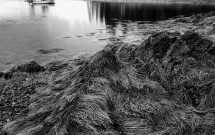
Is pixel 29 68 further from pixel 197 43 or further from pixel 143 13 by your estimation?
pixel 143 13

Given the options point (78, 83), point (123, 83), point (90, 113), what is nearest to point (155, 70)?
point (123, 83)

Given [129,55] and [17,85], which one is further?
[129,55]

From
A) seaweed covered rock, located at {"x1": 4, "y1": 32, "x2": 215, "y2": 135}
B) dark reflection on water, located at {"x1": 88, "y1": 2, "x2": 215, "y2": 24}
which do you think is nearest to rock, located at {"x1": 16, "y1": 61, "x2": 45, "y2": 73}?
seaweed covered rock, located at {"x1": 4, "y1": 32, "x2": 215, "y2": 135}

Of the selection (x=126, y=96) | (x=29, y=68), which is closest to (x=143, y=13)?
(x=29, y=68)

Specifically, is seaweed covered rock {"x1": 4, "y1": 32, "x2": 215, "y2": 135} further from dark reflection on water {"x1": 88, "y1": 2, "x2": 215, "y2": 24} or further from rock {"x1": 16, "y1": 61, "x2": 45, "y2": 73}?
dark reflection on water {"x1": 88, "y1": 2, "x2": 215, "y2": 24}

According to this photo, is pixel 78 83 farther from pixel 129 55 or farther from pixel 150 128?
pixel 129 55

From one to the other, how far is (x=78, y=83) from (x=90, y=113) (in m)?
2.02

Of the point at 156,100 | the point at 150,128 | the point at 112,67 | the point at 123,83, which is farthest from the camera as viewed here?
the point at 112,67

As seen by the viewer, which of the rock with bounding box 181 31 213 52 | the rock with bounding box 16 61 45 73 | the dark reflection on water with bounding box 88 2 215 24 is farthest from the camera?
the dark reflection on water with bounding box 88 2 215 24

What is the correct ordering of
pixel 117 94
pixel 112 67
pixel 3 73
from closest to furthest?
pixel 117 94, pixel 112 67, pixel 3 73

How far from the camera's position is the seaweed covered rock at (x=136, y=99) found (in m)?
4.44

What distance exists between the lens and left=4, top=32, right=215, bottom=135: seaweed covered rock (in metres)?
4.44

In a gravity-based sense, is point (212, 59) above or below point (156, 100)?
above

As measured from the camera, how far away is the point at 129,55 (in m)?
9.20
